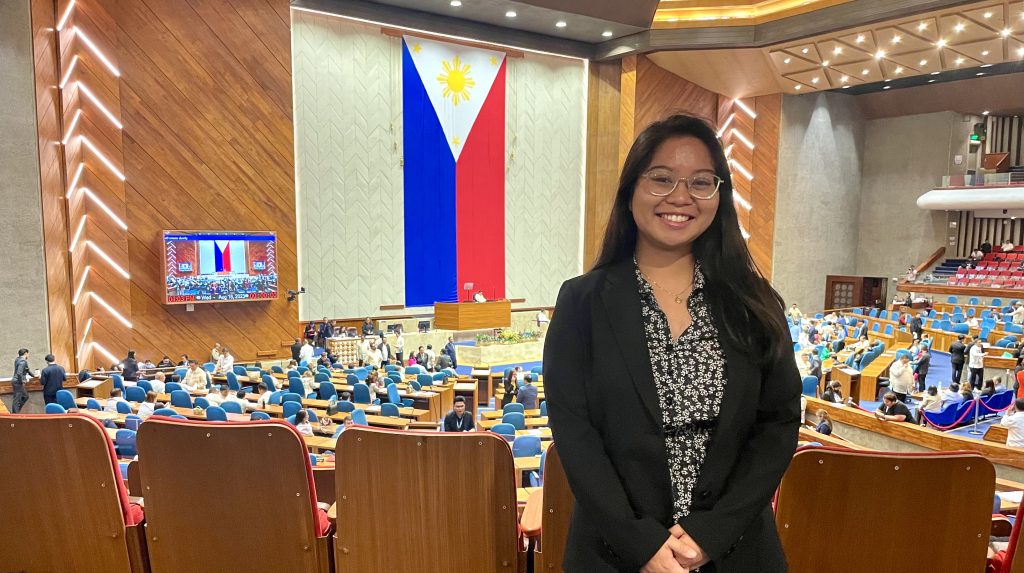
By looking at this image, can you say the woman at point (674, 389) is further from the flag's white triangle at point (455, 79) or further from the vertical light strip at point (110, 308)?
the flag's white triangle at point (455, 79)

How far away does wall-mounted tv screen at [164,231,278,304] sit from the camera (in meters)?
13.1

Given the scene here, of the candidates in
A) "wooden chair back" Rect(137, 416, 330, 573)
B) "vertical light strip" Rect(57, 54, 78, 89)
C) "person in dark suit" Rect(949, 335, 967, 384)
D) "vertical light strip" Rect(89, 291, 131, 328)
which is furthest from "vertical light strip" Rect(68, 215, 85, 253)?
"person in dark suit" Rect(949, 335, 967, 384)

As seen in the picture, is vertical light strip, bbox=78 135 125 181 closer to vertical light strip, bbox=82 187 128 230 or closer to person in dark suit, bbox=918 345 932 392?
vertical light strip, bbox=82 187 128 230

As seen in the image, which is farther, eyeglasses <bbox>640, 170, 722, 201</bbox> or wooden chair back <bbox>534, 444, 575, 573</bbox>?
wooden chair back <bbox>534, 444, 575, 573</bbox>

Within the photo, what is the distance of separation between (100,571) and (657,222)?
2.27 metres

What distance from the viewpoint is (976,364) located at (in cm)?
1139

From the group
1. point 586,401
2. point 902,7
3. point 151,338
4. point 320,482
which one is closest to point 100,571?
point 320,482

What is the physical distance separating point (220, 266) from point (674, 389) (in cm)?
1398

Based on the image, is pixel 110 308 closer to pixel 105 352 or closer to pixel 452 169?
pixel 105 352

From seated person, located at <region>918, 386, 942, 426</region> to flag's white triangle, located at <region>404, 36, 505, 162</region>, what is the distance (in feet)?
42.1

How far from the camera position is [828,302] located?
77.6ft

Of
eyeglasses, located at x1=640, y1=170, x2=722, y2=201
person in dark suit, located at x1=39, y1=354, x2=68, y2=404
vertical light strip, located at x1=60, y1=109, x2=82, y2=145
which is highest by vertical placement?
vertical light strip, located at x1=60, y1=109, x2=82, y2=145

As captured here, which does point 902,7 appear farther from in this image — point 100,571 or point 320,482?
point 100,571

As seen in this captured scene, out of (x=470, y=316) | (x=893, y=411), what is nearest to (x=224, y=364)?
(x=470, y=316)
